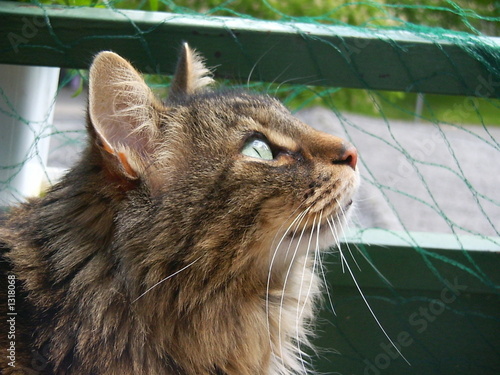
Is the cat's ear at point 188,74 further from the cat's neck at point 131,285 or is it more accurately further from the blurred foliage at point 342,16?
the cat's neck at point 131,285

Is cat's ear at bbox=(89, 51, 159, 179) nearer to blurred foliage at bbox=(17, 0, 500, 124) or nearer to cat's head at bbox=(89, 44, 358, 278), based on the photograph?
cat's head at bbox=(89, 44, 358, 278)

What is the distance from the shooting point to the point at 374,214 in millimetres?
4711

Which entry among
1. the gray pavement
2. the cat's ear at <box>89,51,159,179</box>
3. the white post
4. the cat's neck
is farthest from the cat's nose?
the gray pavement

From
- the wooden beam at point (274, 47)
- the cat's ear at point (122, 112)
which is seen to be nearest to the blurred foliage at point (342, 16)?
the wooden beam at point (274, 47)

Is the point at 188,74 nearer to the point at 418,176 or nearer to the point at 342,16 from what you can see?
the point at 418,176

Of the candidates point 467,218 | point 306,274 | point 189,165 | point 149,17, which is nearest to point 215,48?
point 149,17

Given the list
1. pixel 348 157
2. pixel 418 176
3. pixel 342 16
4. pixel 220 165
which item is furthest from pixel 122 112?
pixel 342 16

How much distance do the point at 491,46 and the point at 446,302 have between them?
3.53 ft

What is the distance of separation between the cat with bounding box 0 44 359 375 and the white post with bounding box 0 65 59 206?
763mm

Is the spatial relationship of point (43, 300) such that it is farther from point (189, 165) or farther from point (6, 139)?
point (6, 139)

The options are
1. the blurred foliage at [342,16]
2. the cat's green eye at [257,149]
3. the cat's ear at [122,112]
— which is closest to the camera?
the cat's ear at [122,112]

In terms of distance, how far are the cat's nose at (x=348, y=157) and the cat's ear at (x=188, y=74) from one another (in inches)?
24.8

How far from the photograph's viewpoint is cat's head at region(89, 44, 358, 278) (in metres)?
1.72

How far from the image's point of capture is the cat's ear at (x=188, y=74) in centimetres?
215
